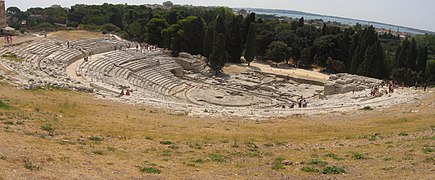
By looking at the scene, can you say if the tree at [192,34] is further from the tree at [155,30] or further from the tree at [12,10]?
the tree at [12,10]

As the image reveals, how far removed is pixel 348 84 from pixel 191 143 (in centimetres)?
2773

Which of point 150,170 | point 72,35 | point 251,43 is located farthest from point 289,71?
point 150,170

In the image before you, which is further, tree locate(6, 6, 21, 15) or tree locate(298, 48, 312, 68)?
tree locate(6, 6, 21, 15)

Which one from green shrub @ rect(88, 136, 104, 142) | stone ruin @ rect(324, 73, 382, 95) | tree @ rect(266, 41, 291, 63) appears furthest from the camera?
tree @ rect(266, 41, 291, 63)

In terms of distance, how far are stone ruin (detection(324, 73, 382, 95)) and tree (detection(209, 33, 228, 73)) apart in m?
14.0

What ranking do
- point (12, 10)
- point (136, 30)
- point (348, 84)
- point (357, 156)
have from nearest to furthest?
1. point (357, 156)
2. point (348, 84)
3. point (136, 30)
4. point (12, 10)

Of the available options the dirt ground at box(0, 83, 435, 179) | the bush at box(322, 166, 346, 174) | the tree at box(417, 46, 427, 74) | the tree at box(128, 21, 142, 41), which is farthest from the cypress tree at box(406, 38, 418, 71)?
the bush at box(322, 166, 346, 174)

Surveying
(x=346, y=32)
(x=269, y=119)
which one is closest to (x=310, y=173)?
(x=269, y=119)

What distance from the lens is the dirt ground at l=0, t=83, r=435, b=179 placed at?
11055 millimetres

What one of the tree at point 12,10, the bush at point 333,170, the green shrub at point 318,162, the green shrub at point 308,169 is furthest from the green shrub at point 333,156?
the tree at point 12,10

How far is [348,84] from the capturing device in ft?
130

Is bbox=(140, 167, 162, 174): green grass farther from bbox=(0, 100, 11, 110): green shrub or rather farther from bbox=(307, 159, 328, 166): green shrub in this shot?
bbox=(0, 100, 11, 110): green shrub

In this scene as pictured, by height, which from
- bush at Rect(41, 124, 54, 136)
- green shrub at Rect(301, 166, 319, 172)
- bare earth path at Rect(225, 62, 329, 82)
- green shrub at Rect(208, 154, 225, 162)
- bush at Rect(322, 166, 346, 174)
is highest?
bush at Rect(322, 166, 346, 174)

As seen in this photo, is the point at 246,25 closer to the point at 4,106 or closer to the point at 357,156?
the point at 4,106
